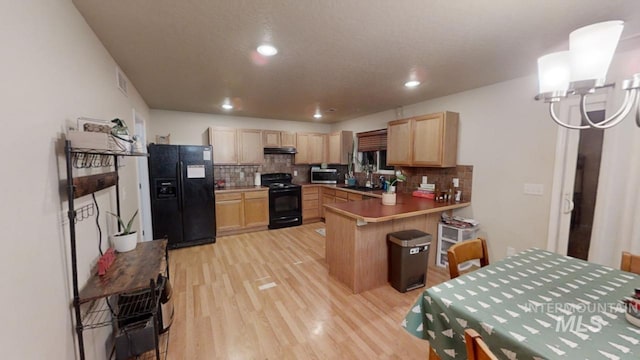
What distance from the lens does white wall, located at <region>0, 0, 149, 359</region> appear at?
2.80 ft

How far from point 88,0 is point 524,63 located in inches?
136

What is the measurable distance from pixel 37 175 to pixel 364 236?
2.43 metres

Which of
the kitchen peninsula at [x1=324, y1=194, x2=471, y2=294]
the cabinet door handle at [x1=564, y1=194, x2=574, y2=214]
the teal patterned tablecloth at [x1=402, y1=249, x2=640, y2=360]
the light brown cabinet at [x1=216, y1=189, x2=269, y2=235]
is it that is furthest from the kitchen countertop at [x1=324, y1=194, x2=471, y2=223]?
the light brown cabinet at [x1=216, y1=189, x2=269, y2=235]

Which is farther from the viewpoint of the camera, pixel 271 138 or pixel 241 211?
pixel 271 138

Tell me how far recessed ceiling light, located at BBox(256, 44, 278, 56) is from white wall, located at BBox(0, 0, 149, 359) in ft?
3.73

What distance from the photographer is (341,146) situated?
212 inches

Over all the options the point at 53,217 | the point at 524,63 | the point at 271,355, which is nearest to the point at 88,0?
the point at 53,217

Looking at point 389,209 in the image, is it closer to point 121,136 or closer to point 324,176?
point 121,136

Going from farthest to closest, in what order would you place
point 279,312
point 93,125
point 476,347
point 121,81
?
1. point 121,81
2. point 279,312
3. point 93,125
4. point 476,347

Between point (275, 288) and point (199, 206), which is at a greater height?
point (199, 206)

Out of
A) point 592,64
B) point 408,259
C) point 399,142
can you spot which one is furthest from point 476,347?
point 399,142

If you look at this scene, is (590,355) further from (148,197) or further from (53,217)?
(148,197)

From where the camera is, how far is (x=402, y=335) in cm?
199

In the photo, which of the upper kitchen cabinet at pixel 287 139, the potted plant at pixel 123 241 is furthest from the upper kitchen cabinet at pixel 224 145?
the potted plant at pixel 123 241
